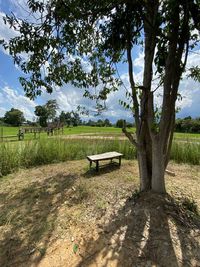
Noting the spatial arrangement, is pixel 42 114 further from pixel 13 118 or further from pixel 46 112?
pixel 13 118

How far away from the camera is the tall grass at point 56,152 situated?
16.2 feet

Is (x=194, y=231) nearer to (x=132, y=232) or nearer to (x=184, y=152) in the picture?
(x=132, y=232)

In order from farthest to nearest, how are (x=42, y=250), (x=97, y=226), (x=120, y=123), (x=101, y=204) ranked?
(x=120, y=123) → (x=101, y=204) → (x=97, y=226) → (x=42, y=250)

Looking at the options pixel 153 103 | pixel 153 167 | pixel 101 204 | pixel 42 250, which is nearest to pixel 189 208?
pixel 153 167

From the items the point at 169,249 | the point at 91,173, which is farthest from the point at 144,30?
the point at 91,173

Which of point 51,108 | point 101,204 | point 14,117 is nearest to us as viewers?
point 101,204

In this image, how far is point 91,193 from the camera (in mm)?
3188

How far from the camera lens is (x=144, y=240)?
1.98 metres

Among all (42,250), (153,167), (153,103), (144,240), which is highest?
(153,103)

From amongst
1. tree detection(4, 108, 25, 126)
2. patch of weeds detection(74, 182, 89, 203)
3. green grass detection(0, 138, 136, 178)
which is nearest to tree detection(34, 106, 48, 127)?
tree detection(4, 108, 25, 126)

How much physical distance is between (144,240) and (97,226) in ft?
1.93

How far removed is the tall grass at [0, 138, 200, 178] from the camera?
4.95 m

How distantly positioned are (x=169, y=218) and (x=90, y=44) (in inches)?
125

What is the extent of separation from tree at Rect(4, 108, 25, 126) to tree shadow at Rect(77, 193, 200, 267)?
4816 cm
